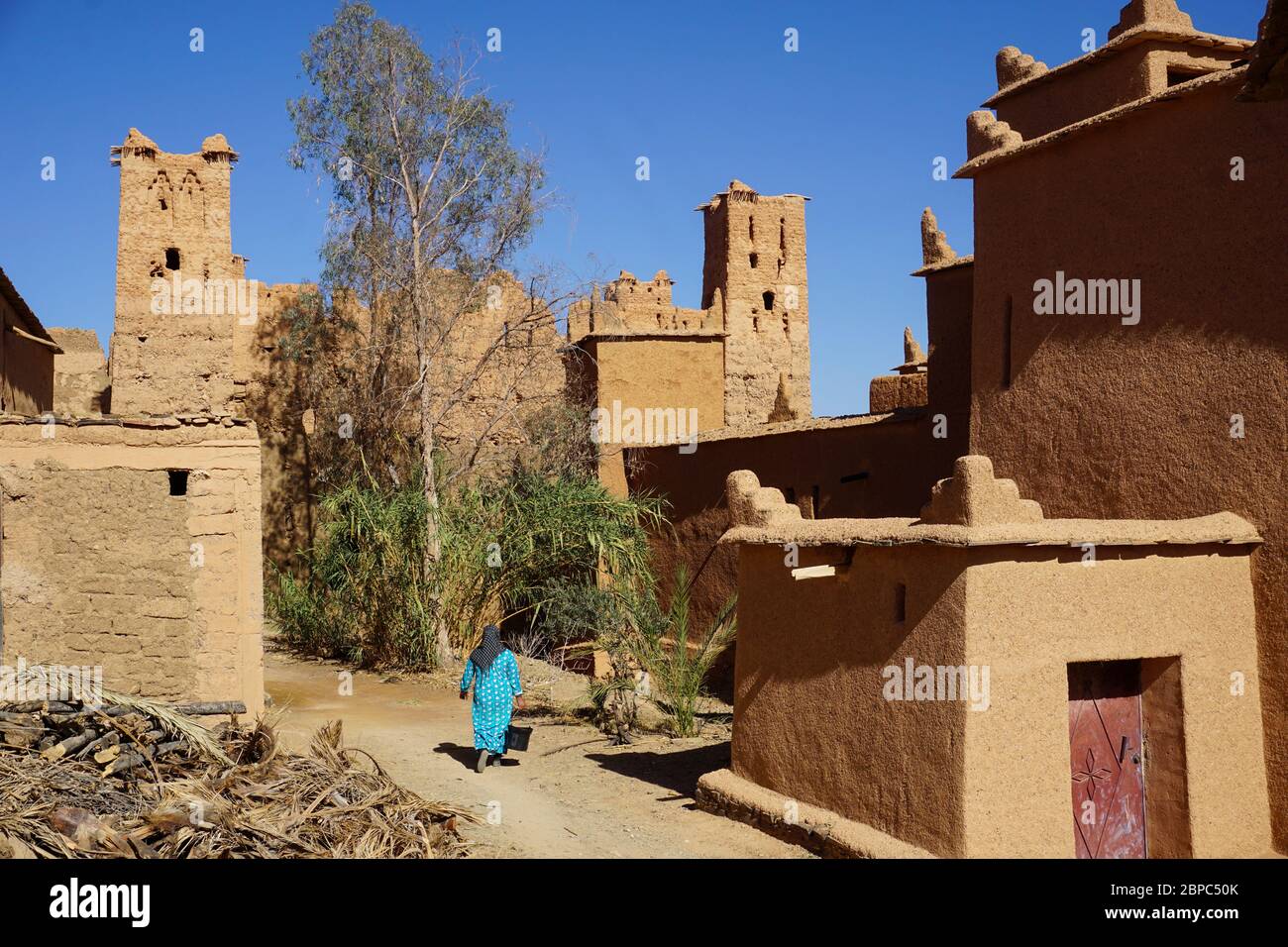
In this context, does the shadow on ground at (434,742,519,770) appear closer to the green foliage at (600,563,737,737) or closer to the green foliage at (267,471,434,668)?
the green foliage at (600,563,737,737)

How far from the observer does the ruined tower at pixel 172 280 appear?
2028 centimetres

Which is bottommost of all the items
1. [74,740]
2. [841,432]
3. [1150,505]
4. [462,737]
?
[462,737]

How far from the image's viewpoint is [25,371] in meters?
16.5

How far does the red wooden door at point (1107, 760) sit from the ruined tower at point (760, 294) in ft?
70.0

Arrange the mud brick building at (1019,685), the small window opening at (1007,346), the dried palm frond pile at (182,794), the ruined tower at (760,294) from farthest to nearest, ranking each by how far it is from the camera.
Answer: the ruined tower at (760,294) → the small window opening at (1007,346) → the mud brick building at (1019,685) → the dried palm frond pile at (182,794)

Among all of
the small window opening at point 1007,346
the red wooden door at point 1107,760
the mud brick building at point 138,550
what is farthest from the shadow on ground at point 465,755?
the small window opening at point 1007,346

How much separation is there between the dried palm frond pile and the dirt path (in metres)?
0.84

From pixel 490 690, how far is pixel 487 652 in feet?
1.17

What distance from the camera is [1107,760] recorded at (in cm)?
819

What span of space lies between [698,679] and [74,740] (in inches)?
262

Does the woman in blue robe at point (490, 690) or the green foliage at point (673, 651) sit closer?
the woman in blue robe at point (490, 690)

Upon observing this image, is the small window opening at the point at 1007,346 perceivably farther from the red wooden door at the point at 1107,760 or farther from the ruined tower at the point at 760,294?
the ruined tower at the point at 760,294
